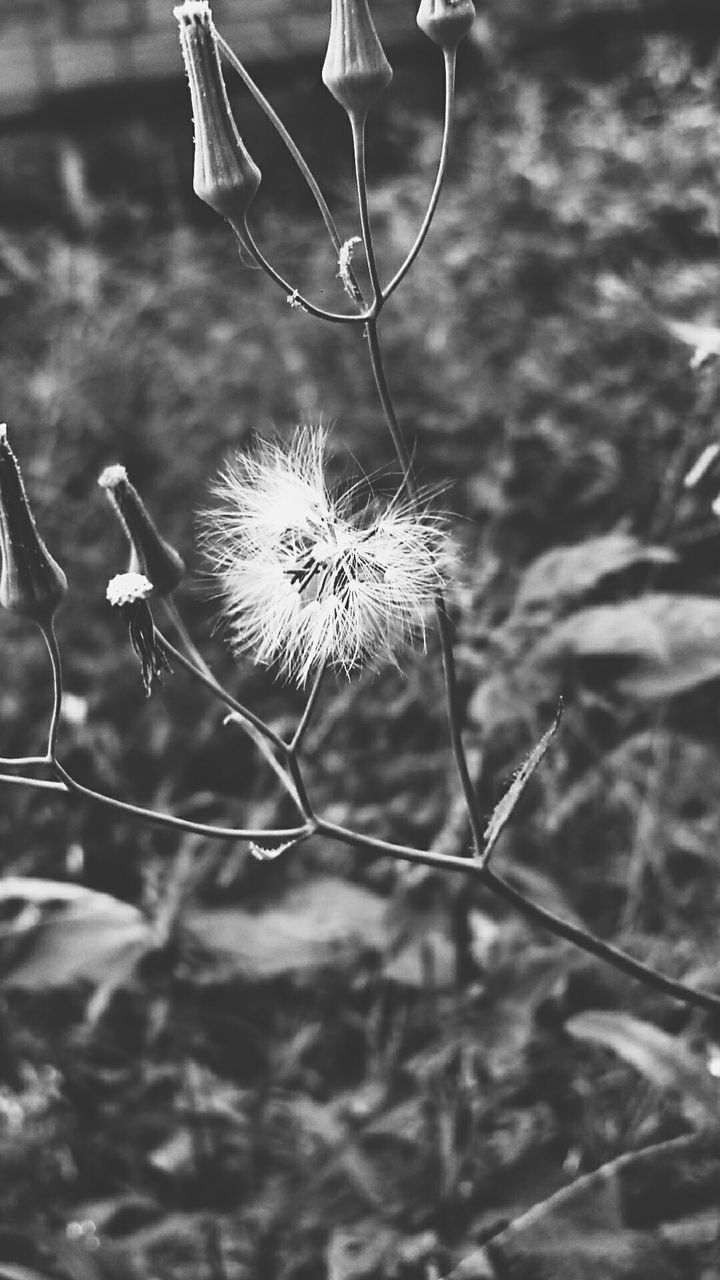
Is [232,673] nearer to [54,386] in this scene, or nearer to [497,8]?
[54,386]

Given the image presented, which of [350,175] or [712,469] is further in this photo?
[350,175]

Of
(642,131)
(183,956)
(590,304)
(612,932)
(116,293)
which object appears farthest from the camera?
(116,293)

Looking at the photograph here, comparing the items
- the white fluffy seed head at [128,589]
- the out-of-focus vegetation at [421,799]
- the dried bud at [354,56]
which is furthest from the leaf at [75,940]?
the dried bud at [354,56]

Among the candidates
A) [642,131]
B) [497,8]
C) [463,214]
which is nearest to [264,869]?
[463,214]

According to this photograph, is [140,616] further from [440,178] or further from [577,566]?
[577,566]

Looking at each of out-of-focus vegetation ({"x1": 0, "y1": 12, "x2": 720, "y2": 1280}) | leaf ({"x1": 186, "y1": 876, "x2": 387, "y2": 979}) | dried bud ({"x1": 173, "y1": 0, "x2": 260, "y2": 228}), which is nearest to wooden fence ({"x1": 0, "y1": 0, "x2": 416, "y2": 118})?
out-of-focus vegetation ({"x1": 0, "y1": 12, "x2": 720, "y2": 1280})

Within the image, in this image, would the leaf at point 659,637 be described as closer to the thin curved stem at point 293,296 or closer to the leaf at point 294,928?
the leaf at point 294,928

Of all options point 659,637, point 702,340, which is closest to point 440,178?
point 702,340

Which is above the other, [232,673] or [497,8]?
[497,8]
